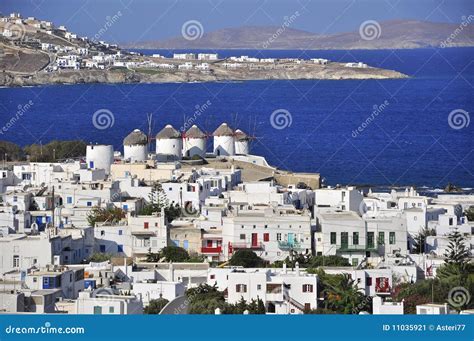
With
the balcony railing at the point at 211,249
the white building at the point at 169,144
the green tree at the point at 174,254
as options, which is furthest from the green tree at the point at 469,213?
the white building at the point at 169,144

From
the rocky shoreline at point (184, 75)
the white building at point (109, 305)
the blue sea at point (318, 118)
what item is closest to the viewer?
the white building at point (109, 305)

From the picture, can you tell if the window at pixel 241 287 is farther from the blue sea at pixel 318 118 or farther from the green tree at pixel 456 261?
the blue sea at pixel 318 118

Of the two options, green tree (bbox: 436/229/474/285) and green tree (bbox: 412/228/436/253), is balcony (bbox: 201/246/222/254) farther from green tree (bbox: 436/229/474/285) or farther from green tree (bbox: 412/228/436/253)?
green tree (bbox: 436/229/474/285)

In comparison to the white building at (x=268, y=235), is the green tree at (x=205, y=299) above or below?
below

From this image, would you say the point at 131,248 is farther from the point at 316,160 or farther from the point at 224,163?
the point at 316,160

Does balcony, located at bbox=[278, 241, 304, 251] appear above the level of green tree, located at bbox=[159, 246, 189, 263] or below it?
above

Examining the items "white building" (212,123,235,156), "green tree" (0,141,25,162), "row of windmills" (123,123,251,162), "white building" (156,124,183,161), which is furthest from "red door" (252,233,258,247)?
"white building" (212,123,235,156)

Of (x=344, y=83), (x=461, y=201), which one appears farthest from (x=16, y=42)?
(x=461, y=201)
